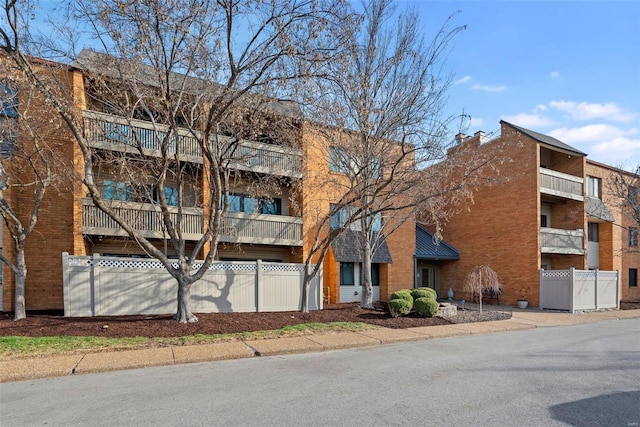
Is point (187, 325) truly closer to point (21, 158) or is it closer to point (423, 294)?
point (21, 158)

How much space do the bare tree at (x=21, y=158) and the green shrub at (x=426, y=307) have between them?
12114 mm

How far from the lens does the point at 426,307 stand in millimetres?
13727

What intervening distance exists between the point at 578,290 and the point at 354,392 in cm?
1736

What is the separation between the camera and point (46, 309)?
13.7 meters

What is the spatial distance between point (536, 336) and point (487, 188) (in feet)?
42.3

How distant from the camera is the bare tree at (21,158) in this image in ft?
34.7

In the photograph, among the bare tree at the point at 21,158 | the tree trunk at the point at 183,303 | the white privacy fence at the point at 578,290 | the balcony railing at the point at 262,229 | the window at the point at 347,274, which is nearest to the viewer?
the bare tree at the point at 21,158

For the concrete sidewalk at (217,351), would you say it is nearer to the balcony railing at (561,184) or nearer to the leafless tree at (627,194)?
the balcony railing at (561,184)

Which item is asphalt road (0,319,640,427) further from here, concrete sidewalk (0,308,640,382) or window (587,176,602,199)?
window (587,176,602,199)

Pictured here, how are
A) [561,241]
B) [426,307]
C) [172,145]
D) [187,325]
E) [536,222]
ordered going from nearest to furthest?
[187,325], [426,307], [172,145], [536,222], [561,241]

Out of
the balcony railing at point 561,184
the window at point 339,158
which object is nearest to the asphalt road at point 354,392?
the window at point 339,158

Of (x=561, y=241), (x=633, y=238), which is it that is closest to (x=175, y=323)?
(x=561, y=241)

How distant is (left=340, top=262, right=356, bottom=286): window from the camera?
1952cm

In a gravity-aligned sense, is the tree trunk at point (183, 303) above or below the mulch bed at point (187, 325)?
above
